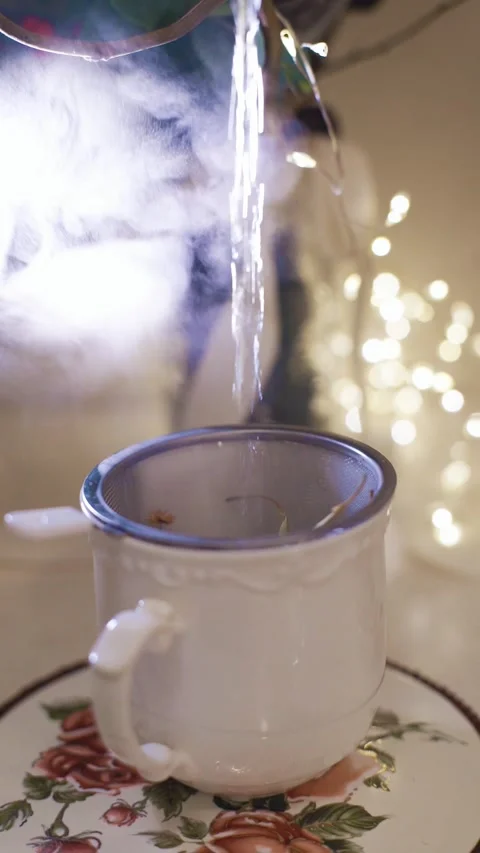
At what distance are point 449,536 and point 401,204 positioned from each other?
309 mm

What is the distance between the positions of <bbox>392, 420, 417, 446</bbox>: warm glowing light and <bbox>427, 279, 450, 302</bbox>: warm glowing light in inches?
4.8

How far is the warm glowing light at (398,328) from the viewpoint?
0.81 metres

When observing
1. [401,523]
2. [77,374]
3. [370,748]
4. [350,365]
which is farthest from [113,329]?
[370,748]

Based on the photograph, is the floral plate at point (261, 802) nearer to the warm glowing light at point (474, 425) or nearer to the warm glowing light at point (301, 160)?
the warm glowing light at point (474, 425)

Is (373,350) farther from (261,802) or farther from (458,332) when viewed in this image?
(261,802)

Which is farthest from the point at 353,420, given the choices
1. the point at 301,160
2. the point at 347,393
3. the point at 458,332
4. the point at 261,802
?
the point at 261,802

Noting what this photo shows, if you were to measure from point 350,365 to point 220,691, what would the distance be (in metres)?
0.47

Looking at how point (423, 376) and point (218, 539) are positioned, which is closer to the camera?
point (218, 539)

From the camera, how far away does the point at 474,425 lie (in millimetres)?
810

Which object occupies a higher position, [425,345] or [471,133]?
[471,133]

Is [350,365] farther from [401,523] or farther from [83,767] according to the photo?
[83,767]

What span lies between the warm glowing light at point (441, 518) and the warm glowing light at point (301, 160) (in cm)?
34

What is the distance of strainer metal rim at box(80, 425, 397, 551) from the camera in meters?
0.39

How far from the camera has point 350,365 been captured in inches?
32.4
